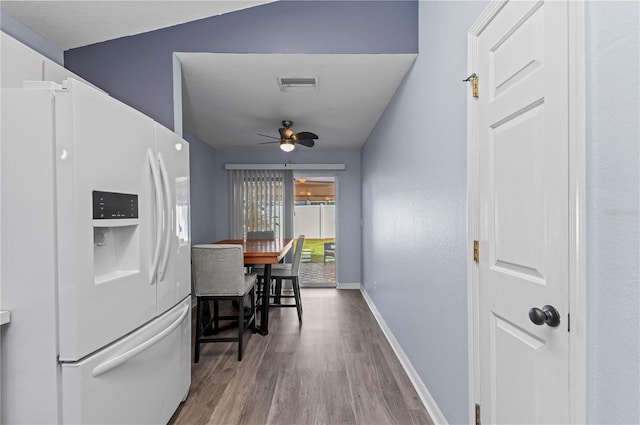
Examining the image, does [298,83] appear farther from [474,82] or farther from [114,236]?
[114,236]

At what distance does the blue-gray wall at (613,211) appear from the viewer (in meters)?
0.75

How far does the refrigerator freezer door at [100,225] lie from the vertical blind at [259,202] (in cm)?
404

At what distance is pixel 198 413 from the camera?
6.77ft

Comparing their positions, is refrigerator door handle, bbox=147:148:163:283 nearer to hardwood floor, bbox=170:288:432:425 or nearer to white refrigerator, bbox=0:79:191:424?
white refrigerator, bbox=0:79:191:424

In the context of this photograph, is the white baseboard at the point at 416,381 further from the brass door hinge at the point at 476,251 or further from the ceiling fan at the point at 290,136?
the ceiling fan at the point at 290,136

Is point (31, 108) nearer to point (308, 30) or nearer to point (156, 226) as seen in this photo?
point (156, 226)

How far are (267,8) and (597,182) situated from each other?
A: 226 centimetres

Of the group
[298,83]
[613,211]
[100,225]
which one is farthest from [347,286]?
[613,211]

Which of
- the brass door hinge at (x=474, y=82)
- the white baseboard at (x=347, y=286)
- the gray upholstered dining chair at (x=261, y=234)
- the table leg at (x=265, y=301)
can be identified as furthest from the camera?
the white baseboard at (x=347, y=286)

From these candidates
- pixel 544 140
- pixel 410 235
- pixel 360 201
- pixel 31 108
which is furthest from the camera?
pixel 360 201

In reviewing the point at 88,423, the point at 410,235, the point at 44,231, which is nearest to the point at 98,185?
the point at 44,231

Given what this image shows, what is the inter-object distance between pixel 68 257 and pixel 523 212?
163 cm

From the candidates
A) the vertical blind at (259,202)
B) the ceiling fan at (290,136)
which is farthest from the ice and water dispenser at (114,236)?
the vertical blind at (259,202)

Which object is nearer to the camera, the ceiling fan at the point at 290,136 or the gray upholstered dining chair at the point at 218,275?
the gray upholstered dining chair at the point at 218,275
